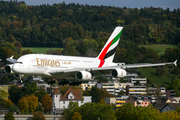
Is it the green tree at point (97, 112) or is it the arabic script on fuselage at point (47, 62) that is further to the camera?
the green tree at point (97, 112)

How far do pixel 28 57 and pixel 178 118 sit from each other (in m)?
94.2

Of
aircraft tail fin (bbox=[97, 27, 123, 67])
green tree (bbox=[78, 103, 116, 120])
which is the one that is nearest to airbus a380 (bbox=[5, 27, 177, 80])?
aircraft tail fin (bbox=[97, 27, 123, 67])

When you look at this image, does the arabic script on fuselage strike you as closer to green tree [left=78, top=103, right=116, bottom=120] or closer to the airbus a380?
the airbus a380

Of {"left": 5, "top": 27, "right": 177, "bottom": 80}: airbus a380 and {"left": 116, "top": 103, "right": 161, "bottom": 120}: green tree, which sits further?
{"left": 116, "top": 103, "right": 161, "bottom": 120}: green tree

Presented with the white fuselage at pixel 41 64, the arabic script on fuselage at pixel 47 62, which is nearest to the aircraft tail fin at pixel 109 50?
the white fuselage at pixel 41 64

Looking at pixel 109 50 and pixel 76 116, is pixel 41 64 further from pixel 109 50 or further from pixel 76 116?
pixel 76 116

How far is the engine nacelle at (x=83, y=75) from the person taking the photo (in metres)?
72.9

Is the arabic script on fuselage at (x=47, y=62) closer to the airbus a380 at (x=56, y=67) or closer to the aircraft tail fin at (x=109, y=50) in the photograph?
the airbus a380 at (x=56, y=67)

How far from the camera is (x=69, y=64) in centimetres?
7588

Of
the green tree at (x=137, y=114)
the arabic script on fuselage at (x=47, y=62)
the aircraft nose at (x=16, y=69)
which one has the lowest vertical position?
the green tree at (x=137, y=114)

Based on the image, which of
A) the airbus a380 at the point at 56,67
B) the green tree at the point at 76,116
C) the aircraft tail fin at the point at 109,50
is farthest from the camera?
the green tree at the point at 76,116

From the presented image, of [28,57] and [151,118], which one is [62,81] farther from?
[151,118]

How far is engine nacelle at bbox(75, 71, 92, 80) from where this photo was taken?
72.9 meters

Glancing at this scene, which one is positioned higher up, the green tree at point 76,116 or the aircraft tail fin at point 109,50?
the aircraft tail fin at point 109,50
